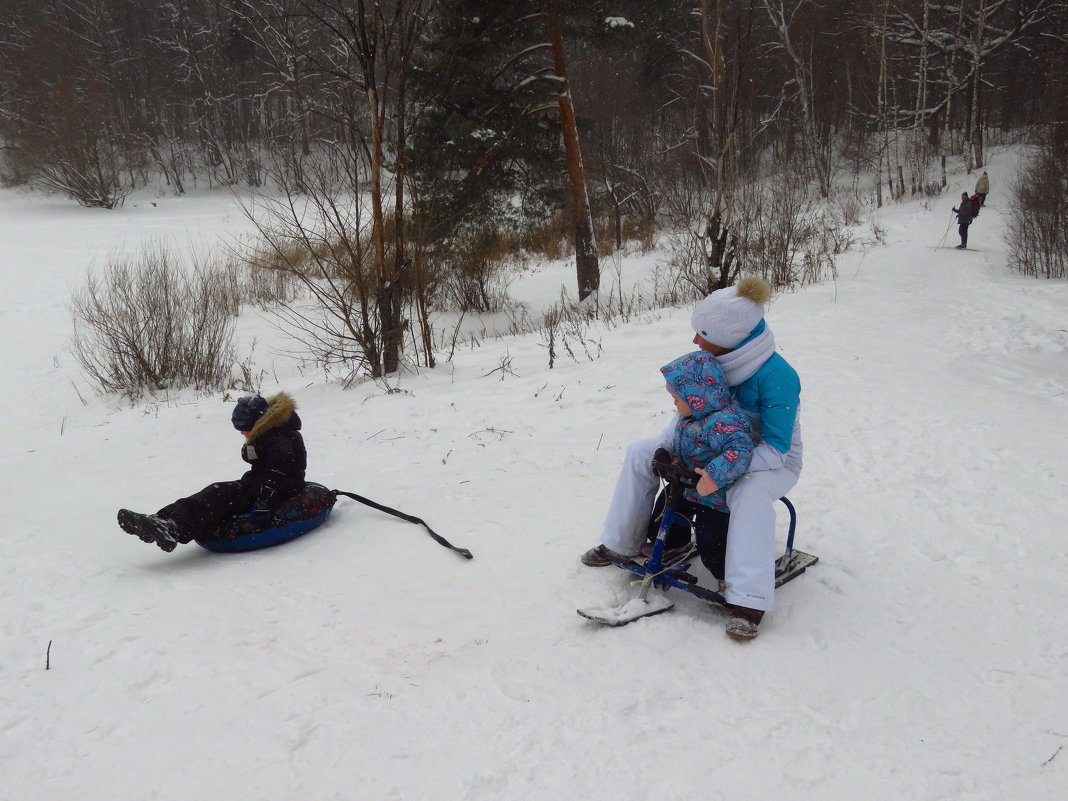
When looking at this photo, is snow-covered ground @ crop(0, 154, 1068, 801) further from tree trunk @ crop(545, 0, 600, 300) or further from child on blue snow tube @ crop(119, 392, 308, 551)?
tree trunk @ crop(545, 0, 600, 300)

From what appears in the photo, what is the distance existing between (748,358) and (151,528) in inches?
119

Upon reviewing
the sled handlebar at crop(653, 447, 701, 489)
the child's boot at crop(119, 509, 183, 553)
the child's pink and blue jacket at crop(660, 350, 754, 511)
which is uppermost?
the child's pink and blue jacket at crop(660, 350, 754, 511)

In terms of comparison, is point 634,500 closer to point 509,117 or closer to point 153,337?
point 153,337

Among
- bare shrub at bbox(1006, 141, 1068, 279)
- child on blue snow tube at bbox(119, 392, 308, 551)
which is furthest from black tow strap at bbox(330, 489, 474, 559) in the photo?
bare shrub at bbox(1006, 141, 1068, 279)

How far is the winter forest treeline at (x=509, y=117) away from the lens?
308 inches

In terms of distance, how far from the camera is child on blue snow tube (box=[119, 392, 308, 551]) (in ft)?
12.4

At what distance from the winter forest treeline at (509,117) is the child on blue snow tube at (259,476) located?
2.86 metres

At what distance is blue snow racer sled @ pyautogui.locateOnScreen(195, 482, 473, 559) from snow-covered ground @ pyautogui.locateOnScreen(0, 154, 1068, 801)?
9cm

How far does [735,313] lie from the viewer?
113 inches

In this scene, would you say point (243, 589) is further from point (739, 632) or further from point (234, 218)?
point (234, 218)

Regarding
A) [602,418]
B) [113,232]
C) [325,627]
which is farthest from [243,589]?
[113,232]

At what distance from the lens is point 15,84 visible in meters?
33.9

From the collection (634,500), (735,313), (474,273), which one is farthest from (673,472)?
(474,273)

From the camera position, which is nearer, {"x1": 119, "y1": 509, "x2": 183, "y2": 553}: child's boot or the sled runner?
the sled runner
